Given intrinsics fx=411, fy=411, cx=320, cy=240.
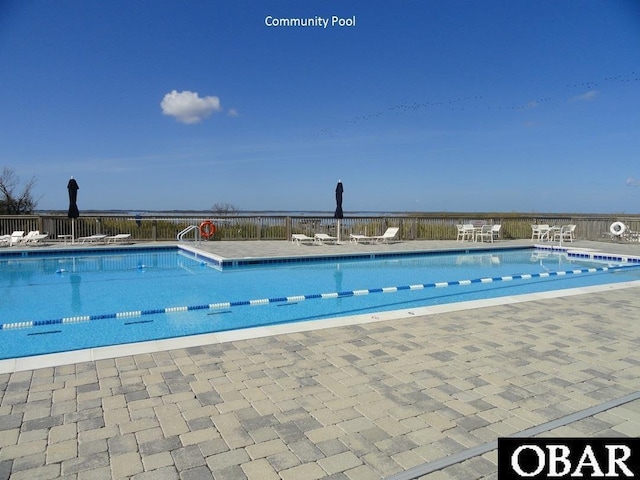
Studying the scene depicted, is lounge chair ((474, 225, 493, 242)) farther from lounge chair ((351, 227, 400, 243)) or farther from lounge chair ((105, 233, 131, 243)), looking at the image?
lounge chair ((105, 233, 131, 243))

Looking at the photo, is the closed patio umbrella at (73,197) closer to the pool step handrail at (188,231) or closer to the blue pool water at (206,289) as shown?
the blue pool water at (206,289)

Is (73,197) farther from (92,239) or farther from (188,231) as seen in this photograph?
(188,231)

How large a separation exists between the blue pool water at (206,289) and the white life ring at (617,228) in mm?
4899

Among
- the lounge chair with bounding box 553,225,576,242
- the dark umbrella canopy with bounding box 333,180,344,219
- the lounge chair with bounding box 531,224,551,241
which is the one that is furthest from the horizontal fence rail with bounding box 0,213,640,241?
the lounge chair with bounding box 553,225,576,242

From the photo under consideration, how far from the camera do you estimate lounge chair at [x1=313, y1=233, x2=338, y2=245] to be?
1338cm

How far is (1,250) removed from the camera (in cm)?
1066

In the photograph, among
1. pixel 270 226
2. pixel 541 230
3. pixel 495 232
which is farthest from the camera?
pixel 495 232

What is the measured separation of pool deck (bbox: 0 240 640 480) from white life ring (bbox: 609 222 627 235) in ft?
45.8

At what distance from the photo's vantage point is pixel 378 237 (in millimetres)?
14125

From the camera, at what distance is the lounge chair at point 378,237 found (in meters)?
14.1

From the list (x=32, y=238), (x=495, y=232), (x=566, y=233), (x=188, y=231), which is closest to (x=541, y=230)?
(x=566, y=233)

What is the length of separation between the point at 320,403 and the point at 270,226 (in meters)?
12.5

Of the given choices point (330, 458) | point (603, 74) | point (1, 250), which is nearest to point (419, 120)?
point (603, 74)

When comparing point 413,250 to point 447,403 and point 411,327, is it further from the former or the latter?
point 447,403
